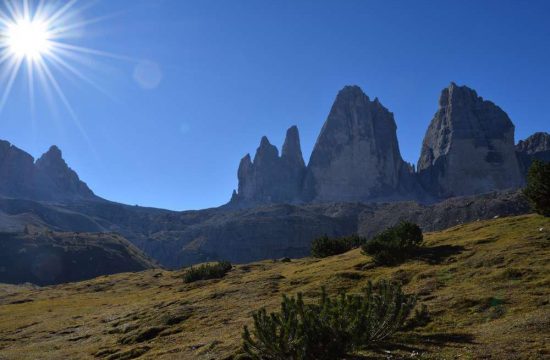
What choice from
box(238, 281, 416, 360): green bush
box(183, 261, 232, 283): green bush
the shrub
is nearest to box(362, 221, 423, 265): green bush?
the shrub

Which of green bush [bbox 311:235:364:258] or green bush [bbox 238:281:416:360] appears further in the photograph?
green bush [bbox 311:235:364:258]

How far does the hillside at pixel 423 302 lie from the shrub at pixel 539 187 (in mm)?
1516

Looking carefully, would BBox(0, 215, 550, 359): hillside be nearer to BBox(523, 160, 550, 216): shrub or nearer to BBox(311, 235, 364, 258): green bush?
BBox(523, 160, 550, 216): shrub

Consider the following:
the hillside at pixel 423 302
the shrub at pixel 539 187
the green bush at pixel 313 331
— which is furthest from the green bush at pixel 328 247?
the green bush at pixel 313 331

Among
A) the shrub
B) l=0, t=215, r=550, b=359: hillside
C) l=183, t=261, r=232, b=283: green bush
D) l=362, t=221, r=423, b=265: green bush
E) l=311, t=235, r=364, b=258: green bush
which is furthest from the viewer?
l=183, t=261, r=232, b=283: green bush

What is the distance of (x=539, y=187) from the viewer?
147 ft

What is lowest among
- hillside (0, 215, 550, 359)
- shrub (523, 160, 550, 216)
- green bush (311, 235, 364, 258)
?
hillside (0, 215, 550, 359)

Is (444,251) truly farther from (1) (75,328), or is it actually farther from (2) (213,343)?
(1) (75,328)

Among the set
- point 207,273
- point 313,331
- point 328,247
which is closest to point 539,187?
point 328,247

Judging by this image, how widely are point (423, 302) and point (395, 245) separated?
16.9 meters

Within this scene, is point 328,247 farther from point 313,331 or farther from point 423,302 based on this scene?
point 313,331

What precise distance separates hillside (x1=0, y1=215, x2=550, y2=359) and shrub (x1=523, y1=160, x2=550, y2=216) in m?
1.52

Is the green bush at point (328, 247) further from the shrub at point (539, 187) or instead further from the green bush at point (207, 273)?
the shrub at point (539, 187)

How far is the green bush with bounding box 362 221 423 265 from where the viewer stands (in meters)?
43.5
